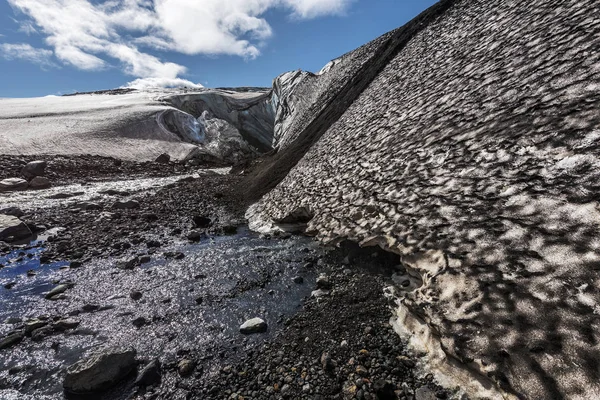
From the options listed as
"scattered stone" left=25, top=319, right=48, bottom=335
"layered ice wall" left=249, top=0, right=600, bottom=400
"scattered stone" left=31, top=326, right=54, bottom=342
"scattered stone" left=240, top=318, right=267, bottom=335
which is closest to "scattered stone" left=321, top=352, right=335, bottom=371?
"layered ice wall" left=249, top=0, right=600, bottom=400

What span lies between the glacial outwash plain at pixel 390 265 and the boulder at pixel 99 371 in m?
0.02

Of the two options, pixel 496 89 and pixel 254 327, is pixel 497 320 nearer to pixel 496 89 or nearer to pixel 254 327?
pixel 254 327

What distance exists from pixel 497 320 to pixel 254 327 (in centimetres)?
295

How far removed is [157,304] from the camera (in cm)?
521

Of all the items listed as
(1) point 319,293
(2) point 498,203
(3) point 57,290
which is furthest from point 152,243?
(2) point 498,203

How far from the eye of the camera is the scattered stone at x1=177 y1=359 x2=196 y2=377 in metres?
3.58

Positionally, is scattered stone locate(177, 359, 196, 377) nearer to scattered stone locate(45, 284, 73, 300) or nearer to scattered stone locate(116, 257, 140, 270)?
scattered stone locate(45, 284, 73, 300)

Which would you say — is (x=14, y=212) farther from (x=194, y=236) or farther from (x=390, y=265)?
(x=390, y=265)

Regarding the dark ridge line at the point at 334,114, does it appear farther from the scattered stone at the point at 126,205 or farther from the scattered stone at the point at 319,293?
the scattered stone at the point at 319,293

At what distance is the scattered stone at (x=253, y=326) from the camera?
4305mm

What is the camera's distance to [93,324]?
15.6 ft

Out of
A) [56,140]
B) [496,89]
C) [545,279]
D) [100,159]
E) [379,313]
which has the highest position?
[56,140]

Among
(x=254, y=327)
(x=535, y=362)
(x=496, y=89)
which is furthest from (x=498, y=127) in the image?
(x=254, y=327)

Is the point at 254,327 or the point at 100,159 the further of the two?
the point at 100,159
